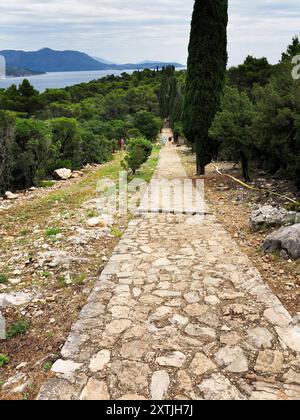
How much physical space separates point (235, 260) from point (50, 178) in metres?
14.7

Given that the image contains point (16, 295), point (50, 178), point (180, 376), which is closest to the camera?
point (180, 376)

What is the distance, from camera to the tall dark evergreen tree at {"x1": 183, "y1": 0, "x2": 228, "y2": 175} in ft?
40.4

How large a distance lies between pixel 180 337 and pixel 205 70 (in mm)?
11037

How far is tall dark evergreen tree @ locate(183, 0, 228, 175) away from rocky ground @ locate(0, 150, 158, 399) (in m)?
5.51

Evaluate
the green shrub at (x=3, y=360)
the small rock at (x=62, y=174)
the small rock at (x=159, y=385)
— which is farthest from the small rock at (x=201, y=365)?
the small rock at (x=62, y=174)

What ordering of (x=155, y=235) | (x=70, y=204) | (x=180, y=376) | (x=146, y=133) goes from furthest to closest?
(x=146, y=133)
(x=70, y=204)
(x=155, y=235)
(x=180, y=376)

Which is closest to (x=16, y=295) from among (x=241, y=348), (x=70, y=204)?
(x=241, y=348)

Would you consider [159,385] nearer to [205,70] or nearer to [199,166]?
[199,166]

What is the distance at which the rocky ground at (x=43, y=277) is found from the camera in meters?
3.55

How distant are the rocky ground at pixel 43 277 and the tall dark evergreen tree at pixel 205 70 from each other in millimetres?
5513

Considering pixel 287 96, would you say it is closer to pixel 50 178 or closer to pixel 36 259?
pixel 36 259

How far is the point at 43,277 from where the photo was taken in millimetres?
5316

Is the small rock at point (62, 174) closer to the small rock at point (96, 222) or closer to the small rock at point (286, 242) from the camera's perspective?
the small rock at point (96, 222)
